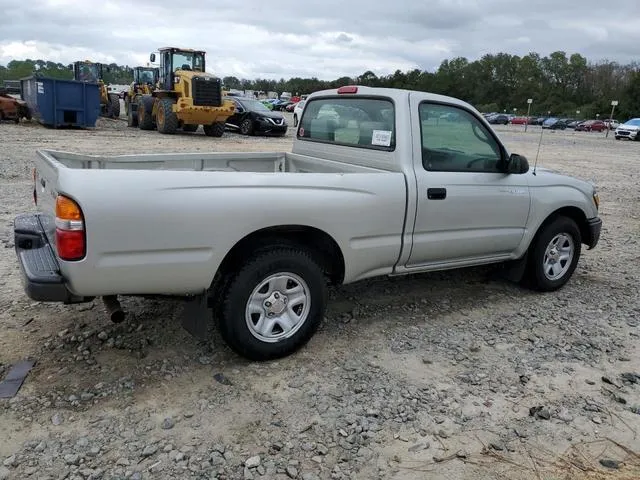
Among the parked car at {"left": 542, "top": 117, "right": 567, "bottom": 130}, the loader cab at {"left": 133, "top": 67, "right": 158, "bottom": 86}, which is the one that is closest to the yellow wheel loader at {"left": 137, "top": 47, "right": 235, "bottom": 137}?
the loader cab at {"left": 133, "top": 67, "right": 158, "bottom": 86}

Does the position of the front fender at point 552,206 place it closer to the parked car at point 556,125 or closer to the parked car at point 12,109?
the parked car at point 12,109

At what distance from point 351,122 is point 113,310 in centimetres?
256

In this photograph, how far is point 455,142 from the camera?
Result: 4.55 meters

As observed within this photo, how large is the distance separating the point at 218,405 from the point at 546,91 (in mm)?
109499

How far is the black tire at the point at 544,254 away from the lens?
17.1 feet

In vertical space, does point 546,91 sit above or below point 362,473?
above

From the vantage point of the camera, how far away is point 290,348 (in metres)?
3.82

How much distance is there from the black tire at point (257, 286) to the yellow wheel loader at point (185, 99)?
1718cm

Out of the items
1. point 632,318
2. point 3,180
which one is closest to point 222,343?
point 632,318

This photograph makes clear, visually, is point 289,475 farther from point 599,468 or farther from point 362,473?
point 599,468

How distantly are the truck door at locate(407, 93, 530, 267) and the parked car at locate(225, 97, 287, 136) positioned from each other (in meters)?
18.9

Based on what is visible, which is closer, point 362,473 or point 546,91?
point 362,473

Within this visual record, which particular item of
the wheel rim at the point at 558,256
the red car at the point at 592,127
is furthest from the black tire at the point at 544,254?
the red car at the point at 592,127

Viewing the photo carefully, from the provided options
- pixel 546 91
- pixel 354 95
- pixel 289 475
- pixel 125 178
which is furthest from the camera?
pixel 546 91
